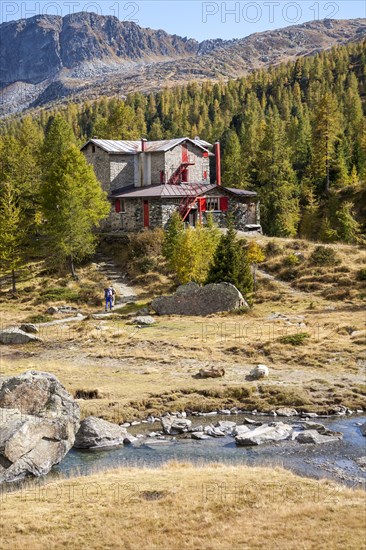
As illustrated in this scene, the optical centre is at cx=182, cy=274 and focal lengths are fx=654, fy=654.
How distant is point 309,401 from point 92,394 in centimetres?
1025

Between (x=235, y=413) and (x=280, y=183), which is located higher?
(x=280, y=183)

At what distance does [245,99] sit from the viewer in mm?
176000

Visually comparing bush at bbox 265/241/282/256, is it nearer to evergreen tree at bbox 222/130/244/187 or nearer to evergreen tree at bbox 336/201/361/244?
evergreen tree at bbox 336/201/361/244

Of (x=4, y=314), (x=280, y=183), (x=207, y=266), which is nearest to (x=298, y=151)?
(x=280, y=183)

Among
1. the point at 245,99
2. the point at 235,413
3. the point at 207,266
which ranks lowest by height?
the point at 235,413

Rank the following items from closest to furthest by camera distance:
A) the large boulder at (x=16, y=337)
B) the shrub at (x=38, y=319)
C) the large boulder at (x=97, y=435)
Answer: the large boulder at (x=97, y=435) → the large boulder at (x=16, y=337) → the shrub at (x=38, y=319)

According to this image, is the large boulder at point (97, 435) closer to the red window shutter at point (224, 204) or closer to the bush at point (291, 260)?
the bush at point (291, 260)

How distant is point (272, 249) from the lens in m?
61.8

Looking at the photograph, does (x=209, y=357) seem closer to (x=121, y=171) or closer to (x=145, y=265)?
(x=145, y=265)

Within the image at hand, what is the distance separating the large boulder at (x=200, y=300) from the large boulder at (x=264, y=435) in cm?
2266

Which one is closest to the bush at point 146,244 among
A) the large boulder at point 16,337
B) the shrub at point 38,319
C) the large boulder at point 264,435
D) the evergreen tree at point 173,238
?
the evergreen tree at point 173,238

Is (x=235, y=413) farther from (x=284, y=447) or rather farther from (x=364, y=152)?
(x=364, y=152)

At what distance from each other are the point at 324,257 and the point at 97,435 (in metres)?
37.3

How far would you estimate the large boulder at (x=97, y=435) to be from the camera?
2544cm
